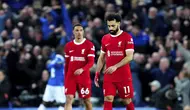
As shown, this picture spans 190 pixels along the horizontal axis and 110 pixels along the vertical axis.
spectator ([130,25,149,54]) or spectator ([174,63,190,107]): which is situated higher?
spectator ([130,25,149,54])

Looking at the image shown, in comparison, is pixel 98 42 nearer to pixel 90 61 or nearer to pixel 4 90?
pixel 4 90

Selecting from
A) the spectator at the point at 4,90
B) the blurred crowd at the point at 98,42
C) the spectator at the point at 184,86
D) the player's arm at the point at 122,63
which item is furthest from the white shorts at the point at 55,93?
the player's arm at the point at 122,63

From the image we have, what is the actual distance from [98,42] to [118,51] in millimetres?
7765

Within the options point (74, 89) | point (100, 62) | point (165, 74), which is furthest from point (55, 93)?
point (100, 62)

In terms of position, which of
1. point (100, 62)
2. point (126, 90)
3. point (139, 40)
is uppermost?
point (139, 40)

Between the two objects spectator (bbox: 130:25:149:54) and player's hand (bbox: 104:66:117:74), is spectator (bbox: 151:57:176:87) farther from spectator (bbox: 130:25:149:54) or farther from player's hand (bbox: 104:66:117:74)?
player's hand (bbox: 104:66:117:74)

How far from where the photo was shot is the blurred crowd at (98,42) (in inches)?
834

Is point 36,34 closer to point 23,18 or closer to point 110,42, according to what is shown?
point 23,18

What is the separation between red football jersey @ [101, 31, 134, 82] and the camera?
1475cm

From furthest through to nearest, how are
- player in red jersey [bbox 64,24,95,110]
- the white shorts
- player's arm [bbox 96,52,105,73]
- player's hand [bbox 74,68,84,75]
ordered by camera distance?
the white shorts → player in red jersey [bbox 64,24,95,110] → player's hand [bbox 74,68,84,75] → player's arm [bbox 96,52,105,73]

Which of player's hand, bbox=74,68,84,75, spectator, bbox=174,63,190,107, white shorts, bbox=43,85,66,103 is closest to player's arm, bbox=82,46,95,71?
player's hand, bbox=74,68,84,75

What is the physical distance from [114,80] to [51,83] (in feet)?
14.2

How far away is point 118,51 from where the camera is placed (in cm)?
1480

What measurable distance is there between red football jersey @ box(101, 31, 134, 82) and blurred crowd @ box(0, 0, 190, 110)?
4.76 meters
